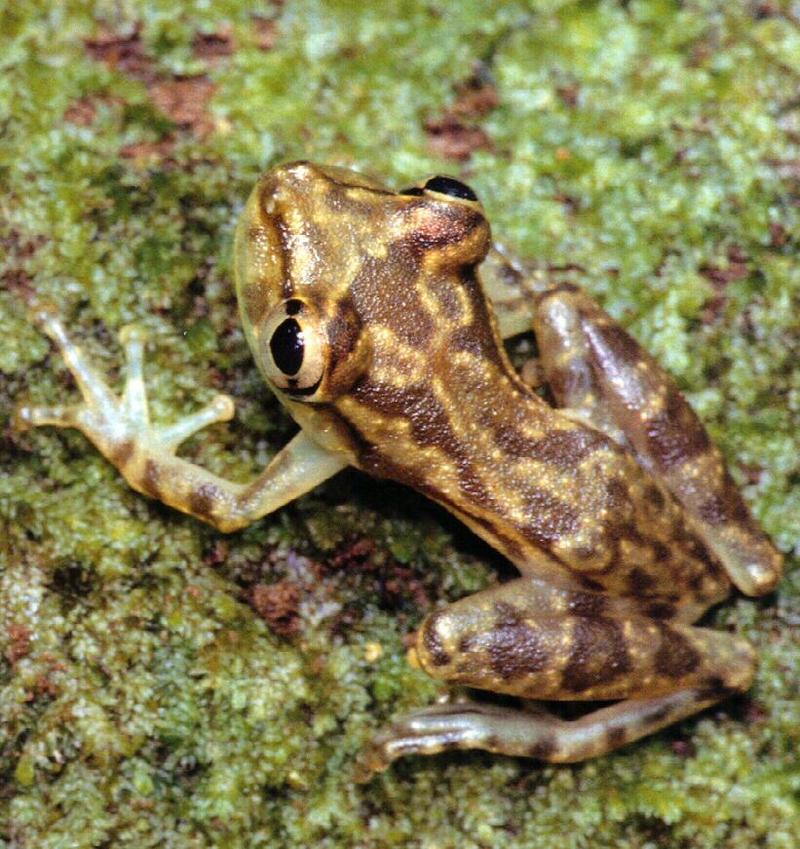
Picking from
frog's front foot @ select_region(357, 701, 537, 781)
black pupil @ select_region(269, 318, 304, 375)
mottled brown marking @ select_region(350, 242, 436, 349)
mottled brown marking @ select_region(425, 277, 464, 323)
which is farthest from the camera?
frog's front foot @ select_region(357, 701, 537, 781)

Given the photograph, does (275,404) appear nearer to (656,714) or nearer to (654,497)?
(654,497)

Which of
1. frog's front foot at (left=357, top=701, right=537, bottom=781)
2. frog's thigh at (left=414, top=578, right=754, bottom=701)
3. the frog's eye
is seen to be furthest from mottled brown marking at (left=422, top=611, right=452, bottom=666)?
the frog's eye

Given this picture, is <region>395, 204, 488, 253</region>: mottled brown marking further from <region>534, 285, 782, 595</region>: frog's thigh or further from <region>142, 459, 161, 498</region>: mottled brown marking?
<region>142, 459, 161, 498</region>: mottled brown marking

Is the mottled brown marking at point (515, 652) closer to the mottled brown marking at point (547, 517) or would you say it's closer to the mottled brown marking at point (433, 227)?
the mottled brown marking at point (547, 517)

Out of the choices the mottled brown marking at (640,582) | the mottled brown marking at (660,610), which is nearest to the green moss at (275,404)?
the mottled brown marking at (660,610)

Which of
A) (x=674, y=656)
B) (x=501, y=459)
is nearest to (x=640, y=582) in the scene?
(x=674, y=656)
